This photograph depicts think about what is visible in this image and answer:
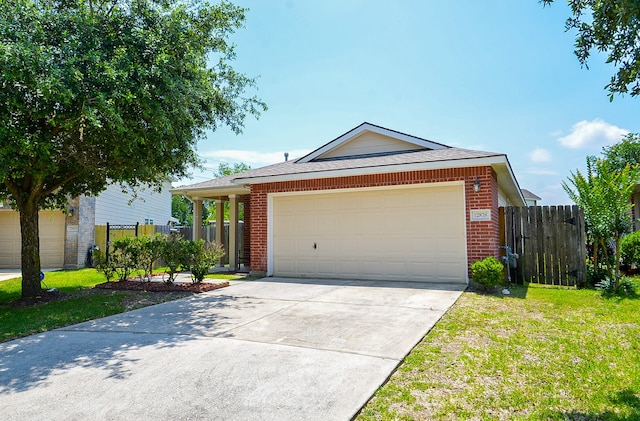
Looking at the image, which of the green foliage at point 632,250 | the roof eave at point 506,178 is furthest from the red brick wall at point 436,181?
the green foliage at point 632,250

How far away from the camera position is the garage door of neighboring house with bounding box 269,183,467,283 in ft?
30.0

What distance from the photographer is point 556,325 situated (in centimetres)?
536

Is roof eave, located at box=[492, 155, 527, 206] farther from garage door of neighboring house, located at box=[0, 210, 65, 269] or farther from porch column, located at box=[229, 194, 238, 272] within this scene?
garage door of neighboring house, located at box=[0, 210, 65, 269]

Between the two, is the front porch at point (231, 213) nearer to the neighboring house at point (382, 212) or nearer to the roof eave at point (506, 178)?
the neighboring house at point (382, 212)

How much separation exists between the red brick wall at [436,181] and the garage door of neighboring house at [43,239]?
9.80m

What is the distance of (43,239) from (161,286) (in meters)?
10.2

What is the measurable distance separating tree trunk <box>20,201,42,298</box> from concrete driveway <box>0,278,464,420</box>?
10.1 feet

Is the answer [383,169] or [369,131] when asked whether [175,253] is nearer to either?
[383,169]

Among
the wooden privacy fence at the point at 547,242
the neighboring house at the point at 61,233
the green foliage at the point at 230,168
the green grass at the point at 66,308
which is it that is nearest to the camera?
the green grass at the point at 66,308

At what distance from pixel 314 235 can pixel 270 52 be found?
18.1ft

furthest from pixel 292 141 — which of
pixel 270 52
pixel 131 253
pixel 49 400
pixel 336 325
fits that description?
pixel 49 400

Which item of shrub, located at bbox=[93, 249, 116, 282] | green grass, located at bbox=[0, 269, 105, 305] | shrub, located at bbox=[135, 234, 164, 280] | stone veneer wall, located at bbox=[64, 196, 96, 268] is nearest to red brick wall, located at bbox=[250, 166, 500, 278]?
shrub, located at bbox=[135, 234, 164, 280]

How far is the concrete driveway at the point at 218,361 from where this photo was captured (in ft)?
9.87

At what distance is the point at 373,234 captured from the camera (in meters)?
9.95
